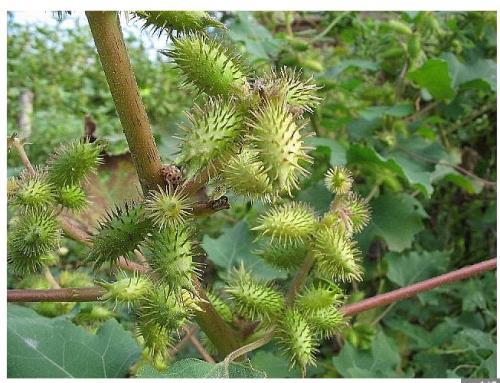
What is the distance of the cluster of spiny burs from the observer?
2.60 ft

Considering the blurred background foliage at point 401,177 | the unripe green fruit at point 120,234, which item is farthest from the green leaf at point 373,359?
the unripe green fruit at point 120,234

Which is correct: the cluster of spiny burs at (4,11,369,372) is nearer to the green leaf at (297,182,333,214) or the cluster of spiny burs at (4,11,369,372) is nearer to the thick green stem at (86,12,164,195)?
the thick green stem at (86,12,164,195)

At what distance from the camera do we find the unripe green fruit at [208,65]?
843mm

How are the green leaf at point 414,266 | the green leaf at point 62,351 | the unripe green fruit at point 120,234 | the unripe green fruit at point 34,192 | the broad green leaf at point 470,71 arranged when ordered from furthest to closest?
the broad green leaf at point 470,71 → the green leaf at point 414,266 → the green leaf at point 62,351 → the unripe green fruit at point 34,192 → the unripe green fruit at point 120,234

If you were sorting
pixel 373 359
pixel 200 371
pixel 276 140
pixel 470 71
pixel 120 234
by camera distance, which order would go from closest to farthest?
pixel 276 140 < pixel 120 234 < pixel 200 371 < pixel 373 359 < pixel 470 71

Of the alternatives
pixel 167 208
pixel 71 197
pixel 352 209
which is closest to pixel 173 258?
pixel 167 208

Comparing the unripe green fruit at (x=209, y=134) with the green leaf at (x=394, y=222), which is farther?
the green leaf at (x=394, y=222)

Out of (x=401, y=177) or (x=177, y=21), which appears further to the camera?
(x=401, y=177)

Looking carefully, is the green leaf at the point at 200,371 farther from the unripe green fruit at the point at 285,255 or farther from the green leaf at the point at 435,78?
the green leaf at the point at 435,78

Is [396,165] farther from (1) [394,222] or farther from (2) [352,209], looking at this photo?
(2) [352,209]

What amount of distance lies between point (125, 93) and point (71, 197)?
0.28m

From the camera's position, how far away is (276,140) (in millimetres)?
776

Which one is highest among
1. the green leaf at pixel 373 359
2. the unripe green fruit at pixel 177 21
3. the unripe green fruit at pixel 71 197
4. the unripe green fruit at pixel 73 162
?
the unripe green fruit at pixel 177 21

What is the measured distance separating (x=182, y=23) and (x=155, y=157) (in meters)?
0.18
